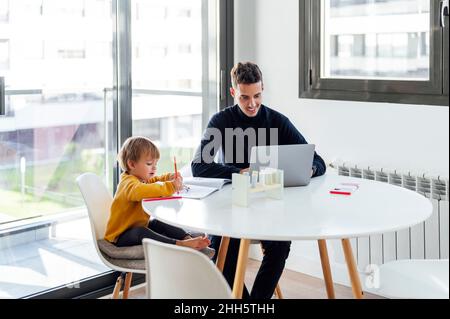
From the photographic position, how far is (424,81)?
10.4 ft

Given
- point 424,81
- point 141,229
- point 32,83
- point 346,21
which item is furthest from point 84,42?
point 424,81

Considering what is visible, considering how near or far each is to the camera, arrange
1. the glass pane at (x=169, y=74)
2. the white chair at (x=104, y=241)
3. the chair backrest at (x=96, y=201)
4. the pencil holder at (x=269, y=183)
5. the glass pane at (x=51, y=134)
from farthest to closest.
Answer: the glass pane at (x=169, y=74)
the glass pane at (x=51, y=134)
the chair backrest at (x=96, y=201)
the white chair at (x=104, y=241)
the pencil holder at (x=269, y=183)

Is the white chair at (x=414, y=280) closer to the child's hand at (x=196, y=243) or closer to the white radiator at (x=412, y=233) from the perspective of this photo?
the child's hand at (x=196, y=243)

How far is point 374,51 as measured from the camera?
11.2 ft

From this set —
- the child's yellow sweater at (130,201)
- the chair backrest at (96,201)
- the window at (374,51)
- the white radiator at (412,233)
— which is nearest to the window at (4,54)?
the chair backrest at (96,201)

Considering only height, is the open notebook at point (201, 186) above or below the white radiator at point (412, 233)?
above

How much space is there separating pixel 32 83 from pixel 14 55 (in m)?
0.16

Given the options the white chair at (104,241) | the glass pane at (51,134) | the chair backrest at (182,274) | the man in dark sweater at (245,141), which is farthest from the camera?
the glass pane at (51,134)

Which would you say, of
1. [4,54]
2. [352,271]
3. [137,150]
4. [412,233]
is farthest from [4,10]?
[412,233]

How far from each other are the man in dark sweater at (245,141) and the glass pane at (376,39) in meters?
0.66

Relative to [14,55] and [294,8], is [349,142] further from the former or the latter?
[14,55]

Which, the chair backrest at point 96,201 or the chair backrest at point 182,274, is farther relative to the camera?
the chair backrest at point 96,201

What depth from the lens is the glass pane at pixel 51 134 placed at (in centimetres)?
300

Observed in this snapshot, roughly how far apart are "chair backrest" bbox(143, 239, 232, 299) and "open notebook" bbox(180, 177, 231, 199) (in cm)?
68
